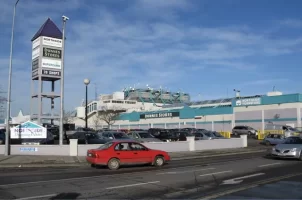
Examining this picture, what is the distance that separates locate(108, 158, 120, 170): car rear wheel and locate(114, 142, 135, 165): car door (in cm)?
21

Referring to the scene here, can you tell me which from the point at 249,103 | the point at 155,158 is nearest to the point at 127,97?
the point at 249,103

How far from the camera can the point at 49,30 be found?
3109cm

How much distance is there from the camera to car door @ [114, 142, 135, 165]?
17828mm

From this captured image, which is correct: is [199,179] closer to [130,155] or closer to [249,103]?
[130,155]

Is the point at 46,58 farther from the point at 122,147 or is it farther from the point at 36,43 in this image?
the point at 122,147

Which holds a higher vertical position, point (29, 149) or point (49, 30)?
point (49, 30)

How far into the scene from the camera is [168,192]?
10.5 m

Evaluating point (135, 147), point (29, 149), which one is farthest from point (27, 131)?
point (135, 147)

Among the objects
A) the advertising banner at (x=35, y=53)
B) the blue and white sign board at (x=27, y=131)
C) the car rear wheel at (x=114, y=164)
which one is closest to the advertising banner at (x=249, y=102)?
the advertising banner at (x=35, y=53)

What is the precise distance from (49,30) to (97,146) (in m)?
12.4

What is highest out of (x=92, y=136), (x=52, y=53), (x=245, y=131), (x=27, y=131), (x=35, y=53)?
(x=35, y=53)

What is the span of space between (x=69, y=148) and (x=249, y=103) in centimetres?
4394

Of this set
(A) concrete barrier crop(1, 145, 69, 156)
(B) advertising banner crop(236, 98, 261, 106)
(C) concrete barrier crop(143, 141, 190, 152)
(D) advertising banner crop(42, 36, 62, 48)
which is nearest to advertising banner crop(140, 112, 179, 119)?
(B) advertising banner crop(236, 98, 261, 106)

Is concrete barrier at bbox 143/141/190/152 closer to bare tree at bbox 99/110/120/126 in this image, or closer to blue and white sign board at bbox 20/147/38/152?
blue and white sign board at bbox 20/147/38/152
